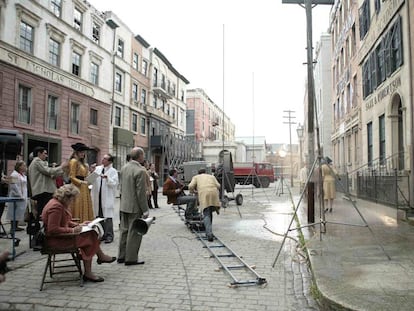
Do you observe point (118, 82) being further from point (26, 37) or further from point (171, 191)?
point (171, 191)

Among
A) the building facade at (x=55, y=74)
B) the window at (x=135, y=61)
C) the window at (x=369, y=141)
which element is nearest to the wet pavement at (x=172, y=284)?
the window at (x=369, y=141)

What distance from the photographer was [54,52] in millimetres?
22672

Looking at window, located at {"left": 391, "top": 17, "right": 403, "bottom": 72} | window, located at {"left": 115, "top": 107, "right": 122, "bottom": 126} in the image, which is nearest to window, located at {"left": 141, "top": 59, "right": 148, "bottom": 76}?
window, located at {"left": 115, "top": 107, "right": 122, "bottom": 126}

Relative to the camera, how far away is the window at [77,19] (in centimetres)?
2464

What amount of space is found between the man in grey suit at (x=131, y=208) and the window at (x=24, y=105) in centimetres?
1598

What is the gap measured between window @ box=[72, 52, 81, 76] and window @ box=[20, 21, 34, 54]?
4.10 meters

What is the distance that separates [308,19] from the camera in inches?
376

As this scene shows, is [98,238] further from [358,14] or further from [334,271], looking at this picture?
[358,14]

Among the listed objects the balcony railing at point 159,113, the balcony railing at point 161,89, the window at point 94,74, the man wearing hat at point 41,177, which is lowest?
the man wearing hat at point 41,177

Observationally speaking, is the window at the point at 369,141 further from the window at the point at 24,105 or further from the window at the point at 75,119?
the window at the point at 75,119

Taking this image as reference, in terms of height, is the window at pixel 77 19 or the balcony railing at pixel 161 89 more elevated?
the window at pixel 77 19

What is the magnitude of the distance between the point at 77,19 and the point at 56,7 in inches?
90.8

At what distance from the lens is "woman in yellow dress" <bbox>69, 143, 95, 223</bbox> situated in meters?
6.54

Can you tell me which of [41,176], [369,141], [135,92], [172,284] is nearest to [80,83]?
[135,92]
